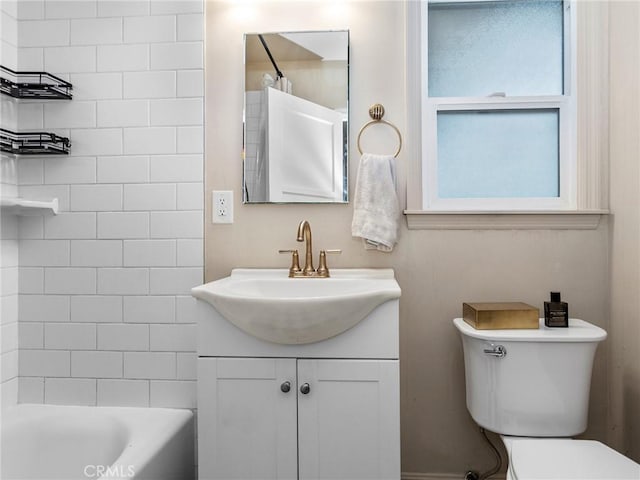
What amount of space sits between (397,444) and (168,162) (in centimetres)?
132

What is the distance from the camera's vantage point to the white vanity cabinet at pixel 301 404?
1.34 metres

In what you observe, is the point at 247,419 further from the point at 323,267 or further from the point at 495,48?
the point at 495,48

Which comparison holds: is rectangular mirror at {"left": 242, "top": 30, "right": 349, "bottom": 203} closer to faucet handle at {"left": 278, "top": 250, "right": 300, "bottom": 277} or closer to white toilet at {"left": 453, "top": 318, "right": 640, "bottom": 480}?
faucet handle at {"left": 278, "top": 250, "right": 300, "bottom": 277}

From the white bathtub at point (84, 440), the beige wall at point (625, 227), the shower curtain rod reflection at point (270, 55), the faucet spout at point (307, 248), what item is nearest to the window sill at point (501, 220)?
the beige wall at point (625, 227)

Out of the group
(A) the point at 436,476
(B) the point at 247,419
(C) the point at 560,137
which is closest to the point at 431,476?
(A) the point at 436,476

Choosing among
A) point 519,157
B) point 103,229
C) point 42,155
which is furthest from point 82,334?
point 519,157

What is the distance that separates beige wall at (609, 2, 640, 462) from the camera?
1531 mm

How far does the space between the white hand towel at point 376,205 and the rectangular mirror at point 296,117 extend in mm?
96

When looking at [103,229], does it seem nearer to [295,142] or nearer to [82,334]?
[82,334]

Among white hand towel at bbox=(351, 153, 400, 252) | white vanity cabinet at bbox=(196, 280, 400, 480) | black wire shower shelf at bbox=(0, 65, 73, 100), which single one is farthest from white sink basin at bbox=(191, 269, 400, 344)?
black wire shower shelf at bbox=(0, 65, 73, 100)

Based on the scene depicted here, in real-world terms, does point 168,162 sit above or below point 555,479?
above

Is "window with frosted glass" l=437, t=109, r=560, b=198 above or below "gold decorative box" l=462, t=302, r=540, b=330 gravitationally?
above

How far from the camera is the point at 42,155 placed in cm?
183

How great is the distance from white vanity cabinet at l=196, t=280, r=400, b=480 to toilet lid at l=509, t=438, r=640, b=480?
34 centimetres
